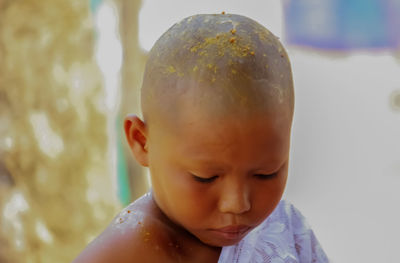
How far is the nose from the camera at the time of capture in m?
1.02

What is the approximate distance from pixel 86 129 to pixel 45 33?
26.6 inches

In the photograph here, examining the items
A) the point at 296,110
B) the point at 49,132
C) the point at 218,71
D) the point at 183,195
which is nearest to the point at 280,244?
the point at 183,195

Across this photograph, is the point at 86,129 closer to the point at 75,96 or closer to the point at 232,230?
the point at 75,96

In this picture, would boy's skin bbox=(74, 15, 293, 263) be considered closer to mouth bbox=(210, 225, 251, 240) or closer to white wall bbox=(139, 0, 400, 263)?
mouth bbox=(210, 225, 251, 240)

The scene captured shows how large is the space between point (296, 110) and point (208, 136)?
3245mm

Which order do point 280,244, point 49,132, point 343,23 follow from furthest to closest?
1. point 343,23
2. point 49,132
3. point 280,244

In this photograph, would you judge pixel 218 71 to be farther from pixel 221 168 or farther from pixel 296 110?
pixel 296 110

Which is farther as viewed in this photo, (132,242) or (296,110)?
(296,110)

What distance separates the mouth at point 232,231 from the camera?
107 centimetres

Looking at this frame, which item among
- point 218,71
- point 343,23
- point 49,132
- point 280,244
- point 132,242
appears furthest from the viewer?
point 343,23

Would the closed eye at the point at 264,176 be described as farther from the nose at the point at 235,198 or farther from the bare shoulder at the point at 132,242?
the bare shoulder at the point at 132,242

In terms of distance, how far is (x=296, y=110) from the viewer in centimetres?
418

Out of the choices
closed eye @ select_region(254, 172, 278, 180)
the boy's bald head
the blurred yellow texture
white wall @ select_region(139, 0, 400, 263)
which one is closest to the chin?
closed eye @ select_region(254, 172, 278, 180)

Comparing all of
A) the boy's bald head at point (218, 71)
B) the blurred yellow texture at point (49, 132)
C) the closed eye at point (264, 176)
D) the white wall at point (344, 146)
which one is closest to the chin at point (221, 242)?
the closed eye at point (264, 176)
